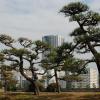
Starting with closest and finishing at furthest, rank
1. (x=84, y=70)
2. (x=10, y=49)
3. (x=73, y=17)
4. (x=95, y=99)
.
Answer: (x=84, y=70)
(x=73, y=17)
(x=95, y=99)
(x=10, y=49)

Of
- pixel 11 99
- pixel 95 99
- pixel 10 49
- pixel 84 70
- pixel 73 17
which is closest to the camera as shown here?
pixel 84 70

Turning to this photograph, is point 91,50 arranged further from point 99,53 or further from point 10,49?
point 10,49

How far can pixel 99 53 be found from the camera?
2045cm

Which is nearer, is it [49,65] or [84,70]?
[84,70]

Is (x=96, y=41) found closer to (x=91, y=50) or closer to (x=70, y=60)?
(x=91, y=50)

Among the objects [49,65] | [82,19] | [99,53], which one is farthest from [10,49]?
[99,53]

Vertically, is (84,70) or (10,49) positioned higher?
(10,49)

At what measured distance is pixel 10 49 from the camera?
31.3 m

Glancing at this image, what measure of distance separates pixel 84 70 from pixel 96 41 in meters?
2.85

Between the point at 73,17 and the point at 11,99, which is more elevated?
the point at 73,17

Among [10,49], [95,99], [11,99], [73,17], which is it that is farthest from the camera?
[10,49]

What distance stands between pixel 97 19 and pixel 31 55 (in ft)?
36.0

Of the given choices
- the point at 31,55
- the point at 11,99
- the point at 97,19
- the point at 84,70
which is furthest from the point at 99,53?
the point at 31,55

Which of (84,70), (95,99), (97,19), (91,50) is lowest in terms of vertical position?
(95,99)
